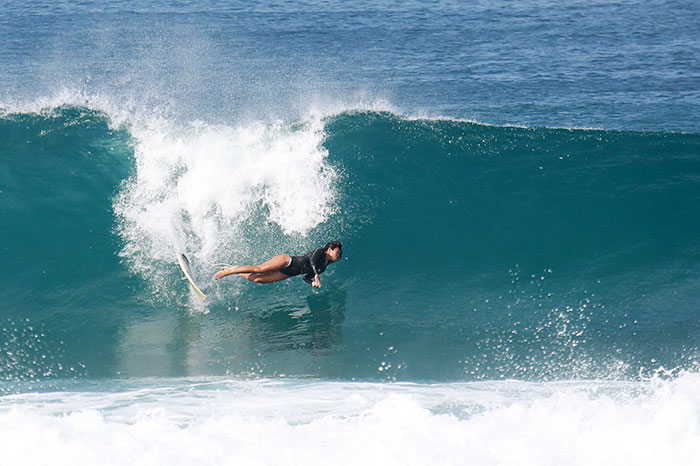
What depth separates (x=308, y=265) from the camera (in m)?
8.62

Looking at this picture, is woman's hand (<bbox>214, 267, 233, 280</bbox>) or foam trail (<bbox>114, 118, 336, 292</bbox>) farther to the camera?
foam trail (<bbox>114, 118, 336, 292</bbox>)

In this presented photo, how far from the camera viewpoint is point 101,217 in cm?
1035

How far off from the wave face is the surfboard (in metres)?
0.35

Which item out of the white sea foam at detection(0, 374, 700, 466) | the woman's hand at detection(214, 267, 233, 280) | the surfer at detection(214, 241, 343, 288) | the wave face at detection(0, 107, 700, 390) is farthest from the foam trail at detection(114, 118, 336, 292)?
the white sea foam at detection(0, 374, 700, 466)

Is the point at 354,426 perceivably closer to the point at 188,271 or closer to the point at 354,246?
the point at 188,271

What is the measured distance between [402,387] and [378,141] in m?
5.46

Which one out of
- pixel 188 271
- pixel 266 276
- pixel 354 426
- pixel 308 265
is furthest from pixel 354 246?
pixel 354 426

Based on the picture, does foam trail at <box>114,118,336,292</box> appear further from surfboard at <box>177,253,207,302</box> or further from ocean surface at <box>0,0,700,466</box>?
surfboard at <box>177,253,207,302</box>

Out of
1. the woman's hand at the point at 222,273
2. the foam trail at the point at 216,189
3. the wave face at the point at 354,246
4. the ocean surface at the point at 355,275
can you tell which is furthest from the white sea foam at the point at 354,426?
the foam trail at the point at 216,189

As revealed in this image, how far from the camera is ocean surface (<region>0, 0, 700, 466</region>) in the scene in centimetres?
672

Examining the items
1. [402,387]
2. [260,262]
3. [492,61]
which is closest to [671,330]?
[402,387]

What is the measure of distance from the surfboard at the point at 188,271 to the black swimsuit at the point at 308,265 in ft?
3.34

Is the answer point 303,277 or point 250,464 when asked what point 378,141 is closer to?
point 303,277

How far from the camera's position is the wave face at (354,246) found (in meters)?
8.38
